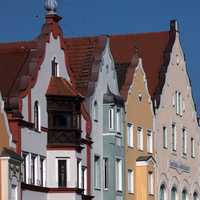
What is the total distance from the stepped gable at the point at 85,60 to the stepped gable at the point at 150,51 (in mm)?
8010

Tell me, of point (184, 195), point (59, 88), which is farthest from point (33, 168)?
point (184, 195)

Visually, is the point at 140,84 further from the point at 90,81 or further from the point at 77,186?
the point at 77,186

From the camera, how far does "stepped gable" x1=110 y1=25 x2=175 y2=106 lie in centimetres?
8575

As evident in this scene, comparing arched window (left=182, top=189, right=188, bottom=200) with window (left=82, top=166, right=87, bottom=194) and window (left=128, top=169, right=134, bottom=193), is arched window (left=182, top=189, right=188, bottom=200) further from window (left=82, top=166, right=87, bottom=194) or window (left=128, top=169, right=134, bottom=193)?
window (left=82, top=166, right=87, bottom=194)

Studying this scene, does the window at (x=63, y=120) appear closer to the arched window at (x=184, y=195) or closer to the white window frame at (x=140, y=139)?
the white window frame at (x=140, y=139)

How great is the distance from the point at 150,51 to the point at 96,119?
19.1 meters

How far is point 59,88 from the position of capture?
2598 inches

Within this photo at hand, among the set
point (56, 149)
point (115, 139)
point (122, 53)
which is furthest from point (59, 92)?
point (122, 53)

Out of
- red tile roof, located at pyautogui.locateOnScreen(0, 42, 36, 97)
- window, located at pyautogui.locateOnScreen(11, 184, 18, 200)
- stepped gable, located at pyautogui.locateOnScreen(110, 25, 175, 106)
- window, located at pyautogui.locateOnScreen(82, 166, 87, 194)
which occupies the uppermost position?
stepped gable, located at pyautogui.locateOnScreen(110, 25, 175, 106)

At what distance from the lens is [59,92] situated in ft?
216

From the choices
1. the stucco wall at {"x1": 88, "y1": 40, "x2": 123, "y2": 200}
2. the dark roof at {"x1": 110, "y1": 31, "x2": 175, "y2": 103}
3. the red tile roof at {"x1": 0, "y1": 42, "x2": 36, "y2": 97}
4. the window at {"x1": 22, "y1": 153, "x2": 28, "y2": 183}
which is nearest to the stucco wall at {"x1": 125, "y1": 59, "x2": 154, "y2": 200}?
the stucco wall at {"x1": 88, "y1": 40, "x2": 123, "y2": 200}

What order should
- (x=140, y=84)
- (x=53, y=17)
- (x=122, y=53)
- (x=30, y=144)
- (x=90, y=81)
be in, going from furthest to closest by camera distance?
(x=122, y=53)
(x=140, y=84)
(x=90, y=81)
(x=53, y=17)
(x=30, y=144)

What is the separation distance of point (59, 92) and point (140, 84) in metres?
15.6

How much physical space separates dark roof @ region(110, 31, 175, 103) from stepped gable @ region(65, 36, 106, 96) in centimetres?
878
